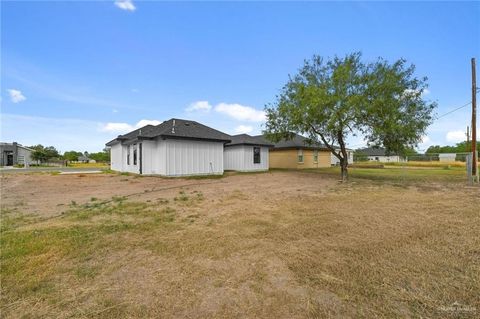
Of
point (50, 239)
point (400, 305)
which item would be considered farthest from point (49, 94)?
point (400, 305)

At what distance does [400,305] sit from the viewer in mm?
2191

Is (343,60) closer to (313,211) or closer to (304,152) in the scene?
(313,211)

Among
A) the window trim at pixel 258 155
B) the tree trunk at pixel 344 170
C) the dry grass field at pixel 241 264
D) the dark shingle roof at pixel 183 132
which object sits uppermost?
the dark shingle roof at pixel 183 132

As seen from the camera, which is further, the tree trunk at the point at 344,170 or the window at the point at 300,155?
the window at the point at 300,155

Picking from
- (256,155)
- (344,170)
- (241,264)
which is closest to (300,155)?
(256,155)

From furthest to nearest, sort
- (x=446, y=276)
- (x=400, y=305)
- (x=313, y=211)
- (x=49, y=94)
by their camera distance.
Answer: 1. (x=49, y=94)
2. (x=313, y=211)
3. (x=446, y=276)
4. (x=400, y=305)

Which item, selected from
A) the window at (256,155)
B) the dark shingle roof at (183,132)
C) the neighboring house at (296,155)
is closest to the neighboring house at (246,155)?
the window at (256,155)

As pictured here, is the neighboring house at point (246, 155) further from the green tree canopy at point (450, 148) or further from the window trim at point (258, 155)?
the green tree canopy at point (450, 148)

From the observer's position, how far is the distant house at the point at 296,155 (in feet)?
87.1

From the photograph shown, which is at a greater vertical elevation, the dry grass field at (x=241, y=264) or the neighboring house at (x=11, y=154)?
the neighboring house at (x=11, y=154)

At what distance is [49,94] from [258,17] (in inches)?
653

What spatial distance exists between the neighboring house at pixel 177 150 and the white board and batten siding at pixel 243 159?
305 cm

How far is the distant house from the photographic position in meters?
26.5

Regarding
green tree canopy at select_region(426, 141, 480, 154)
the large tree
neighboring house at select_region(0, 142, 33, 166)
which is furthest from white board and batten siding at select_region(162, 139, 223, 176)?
green tree canopy at select_region(426, 141, 480, 154)
